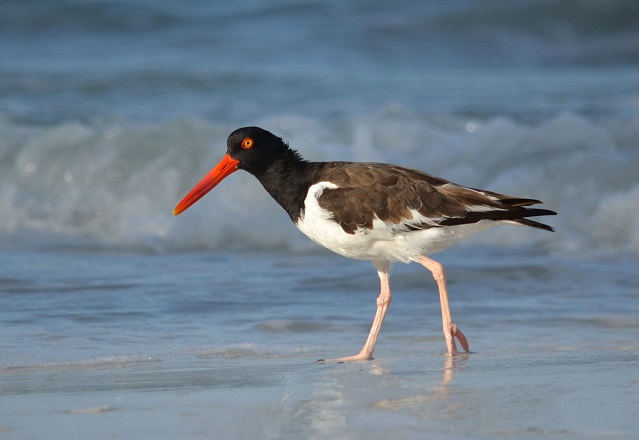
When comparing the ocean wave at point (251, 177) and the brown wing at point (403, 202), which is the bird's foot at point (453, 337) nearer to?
the brown wing at point (403, 202)

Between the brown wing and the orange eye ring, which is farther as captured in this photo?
the orange eye ring

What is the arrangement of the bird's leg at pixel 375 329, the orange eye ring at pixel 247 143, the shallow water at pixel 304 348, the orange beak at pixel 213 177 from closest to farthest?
the shallow water at pixel 304 348
the bird's leg at pixel 375 329
the orange eye ring at pixel 247 143
the orange beak at pixel 213 177

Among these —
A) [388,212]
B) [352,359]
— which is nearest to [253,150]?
[388,212]

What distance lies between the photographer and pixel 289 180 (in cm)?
642

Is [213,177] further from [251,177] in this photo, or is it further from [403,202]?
[251,177]

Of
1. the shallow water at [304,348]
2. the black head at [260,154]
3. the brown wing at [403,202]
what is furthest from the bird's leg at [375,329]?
the black head at [260,154]

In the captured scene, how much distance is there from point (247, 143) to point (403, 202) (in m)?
1.15

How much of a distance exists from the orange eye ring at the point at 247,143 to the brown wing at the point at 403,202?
64 cm

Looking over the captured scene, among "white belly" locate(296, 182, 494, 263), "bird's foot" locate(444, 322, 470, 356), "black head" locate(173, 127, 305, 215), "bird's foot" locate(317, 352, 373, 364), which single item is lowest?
"bird's foot" locate(317, 352, 373, 364)

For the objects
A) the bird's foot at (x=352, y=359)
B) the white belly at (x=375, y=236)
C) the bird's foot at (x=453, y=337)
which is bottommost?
the bird's foot at (x=352, y=359)

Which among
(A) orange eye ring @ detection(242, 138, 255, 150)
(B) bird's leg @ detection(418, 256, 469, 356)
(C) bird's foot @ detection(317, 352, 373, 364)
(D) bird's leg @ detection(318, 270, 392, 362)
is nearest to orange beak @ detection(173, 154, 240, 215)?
(A) orange eye ring @ detection(242, 138, 255, 150)

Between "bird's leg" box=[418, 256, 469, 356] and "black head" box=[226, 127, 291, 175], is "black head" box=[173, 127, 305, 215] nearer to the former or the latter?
"black head" box=[226, 127, 291, 175]

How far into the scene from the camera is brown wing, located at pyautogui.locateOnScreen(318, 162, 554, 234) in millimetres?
5996

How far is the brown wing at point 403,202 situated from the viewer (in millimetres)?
5996
